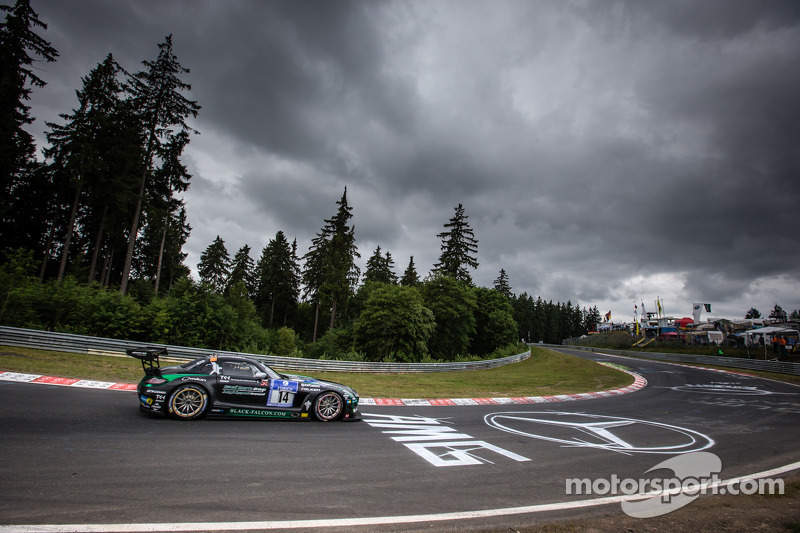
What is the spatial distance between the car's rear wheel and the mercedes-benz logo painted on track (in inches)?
151

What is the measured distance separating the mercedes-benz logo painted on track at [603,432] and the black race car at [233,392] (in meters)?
4.16

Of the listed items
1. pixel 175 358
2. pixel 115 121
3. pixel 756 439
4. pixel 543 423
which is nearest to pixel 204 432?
pixel 543 423

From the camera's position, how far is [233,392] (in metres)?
7.88

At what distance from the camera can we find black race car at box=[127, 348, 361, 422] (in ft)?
24.4

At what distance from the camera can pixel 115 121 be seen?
27.3 meters

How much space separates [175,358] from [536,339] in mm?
A: 125628

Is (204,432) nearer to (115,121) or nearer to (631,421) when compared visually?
(631,421)

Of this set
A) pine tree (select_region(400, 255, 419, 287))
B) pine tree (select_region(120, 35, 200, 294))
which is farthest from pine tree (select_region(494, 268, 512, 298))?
pine tree (select_region(120, 35, 200, 294))

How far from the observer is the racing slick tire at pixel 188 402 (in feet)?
24.3

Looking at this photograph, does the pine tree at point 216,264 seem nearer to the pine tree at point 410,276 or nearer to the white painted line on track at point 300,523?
the pine tree at point 410,276

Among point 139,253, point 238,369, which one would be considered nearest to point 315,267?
point 139,253

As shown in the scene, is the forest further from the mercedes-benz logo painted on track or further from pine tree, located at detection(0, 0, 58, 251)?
the mercedes-benz logo painted on track

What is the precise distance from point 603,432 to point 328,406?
6692 mm
